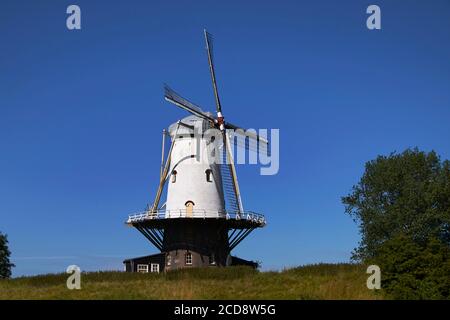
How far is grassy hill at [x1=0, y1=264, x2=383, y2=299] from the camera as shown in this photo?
23734mm

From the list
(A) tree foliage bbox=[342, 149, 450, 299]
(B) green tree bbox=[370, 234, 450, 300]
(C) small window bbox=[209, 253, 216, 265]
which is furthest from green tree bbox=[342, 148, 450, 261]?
(B) green tree bbox=[370, 234, 450, 300]

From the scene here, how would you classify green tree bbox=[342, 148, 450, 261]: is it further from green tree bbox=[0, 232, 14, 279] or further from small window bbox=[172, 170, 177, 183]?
green tree bbox=[0, 232, 14, 279]

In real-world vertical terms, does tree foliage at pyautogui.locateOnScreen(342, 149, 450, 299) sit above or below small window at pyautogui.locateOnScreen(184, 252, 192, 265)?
above

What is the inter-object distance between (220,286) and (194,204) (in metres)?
21.4

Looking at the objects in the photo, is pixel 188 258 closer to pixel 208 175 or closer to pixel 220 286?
pixel 208 175

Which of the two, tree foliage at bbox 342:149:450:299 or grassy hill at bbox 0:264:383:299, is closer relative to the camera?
grassy hill at bbox 0:264:383:299

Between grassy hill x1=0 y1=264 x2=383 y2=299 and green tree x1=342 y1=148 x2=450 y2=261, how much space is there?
18.1 meters

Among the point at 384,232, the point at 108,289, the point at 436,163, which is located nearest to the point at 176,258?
the point at 384,232

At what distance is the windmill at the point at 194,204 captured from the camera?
155 feet

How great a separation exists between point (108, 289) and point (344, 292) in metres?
10.3

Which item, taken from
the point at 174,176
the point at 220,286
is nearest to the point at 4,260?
the point at 174,176

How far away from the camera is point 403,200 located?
161 feet

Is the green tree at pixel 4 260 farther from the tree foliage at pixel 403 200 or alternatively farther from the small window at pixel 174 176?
the tree foliage at pixel 403 200
